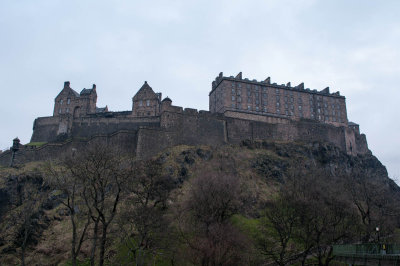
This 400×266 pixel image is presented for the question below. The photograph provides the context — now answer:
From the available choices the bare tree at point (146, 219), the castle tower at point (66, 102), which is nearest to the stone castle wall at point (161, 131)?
the castle tower at point (66, 102)

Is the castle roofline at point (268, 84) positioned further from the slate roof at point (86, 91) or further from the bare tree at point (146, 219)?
the bare tree at point (146, 219)

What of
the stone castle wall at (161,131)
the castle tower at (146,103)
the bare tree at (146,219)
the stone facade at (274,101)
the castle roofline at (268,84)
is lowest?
the bare tree at (146,219)

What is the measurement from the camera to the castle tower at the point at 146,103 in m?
62.7

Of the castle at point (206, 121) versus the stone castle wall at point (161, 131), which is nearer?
the stone castle wall at point (161, 131)

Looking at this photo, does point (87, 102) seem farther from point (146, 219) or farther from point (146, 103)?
point (146, 219)

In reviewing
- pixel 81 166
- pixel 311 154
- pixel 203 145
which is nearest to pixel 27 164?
pixel 203 145

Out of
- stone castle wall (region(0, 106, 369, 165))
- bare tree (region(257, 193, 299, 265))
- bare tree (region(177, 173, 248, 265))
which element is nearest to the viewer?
bare tree (region(177, 173, 248, 265))

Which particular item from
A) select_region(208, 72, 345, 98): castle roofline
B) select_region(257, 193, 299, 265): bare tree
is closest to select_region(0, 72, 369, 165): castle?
select_region(208, 72, 345, 98): castle roofline

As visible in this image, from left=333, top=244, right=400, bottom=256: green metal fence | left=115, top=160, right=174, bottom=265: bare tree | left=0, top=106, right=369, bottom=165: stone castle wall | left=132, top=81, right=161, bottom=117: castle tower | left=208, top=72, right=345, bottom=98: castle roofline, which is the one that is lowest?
left=333, top=244, right=400, bottom=256: green metal fence

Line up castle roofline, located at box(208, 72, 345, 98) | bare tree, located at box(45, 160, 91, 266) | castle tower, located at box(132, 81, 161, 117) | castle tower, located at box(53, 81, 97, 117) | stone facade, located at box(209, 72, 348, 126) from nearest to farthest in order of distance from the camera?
bare tree, located at box(45, 160, 91, 266)
castle tower, located at box(132, 81, 161, 117)
castle tower, located at box(53, 81, 97, 117)
stone facade, located at box(209, 72, 348, 126)
castle roofline, located at box(208, 72, 345, 98)

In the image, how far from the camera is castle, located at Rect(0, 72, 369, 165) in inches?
2160

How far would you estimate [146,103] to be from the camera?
6328 centimetres

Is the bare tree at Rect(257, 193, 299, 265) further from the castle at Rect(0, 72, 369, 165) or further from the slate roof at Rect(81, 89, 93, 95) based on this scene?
the slate roof at Rect(81, 89, 93, 95)

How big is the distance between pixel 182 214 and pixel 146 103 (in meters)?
30.4
